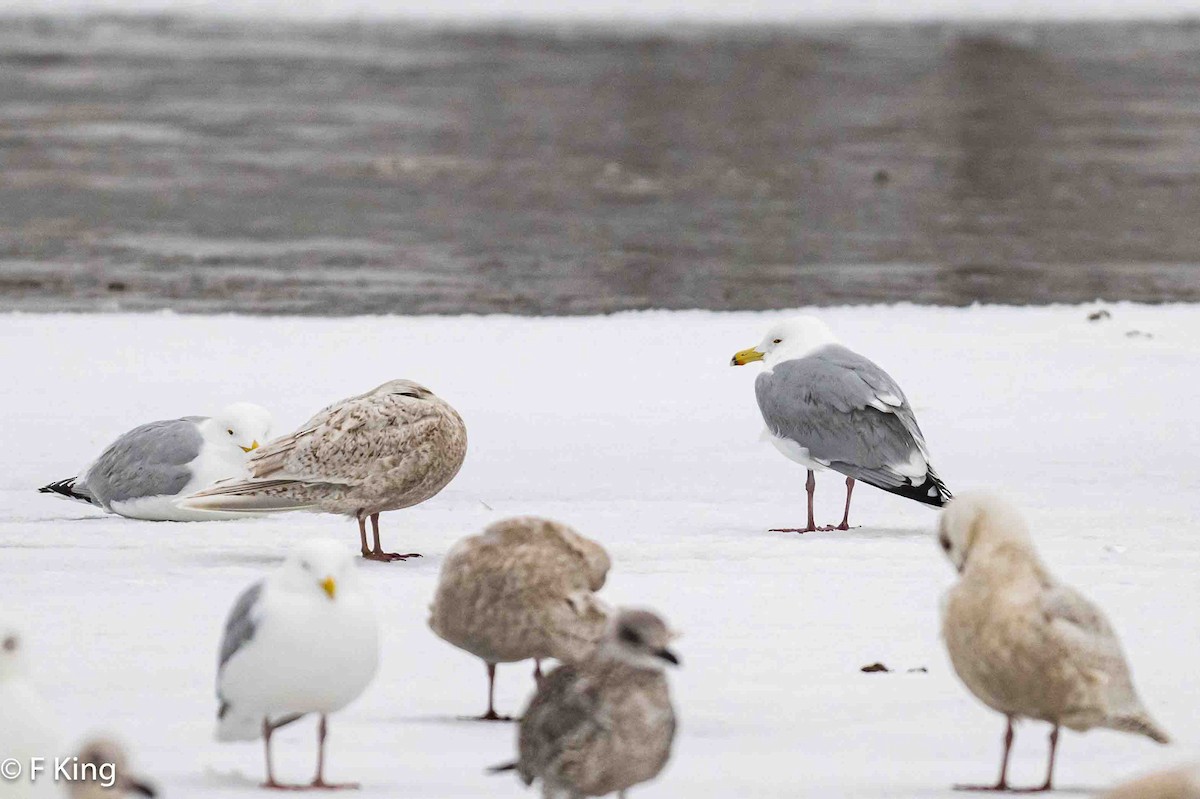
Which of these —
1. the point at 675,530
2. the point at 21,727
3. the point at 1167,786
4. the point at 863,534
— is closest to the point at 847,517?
the point at 863,534

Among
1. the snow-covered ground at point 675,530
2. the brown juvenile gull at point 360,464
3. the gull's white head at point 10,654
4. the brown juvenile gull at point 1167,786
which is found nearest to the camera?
the brown juvenile gull at point 1167,786

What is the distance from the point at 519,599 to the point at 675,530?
7.68 ft

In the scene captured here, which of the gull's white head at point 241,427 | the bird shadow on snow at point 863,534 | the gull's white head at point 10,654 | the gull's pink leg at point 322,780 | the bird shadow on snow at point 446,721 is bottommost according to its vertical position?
the bird shadow on snow at point 863,534

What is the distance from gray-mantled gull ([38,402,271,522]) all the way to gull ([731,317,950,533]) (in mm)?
1881

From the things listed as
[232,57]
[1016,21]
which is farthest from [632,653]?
[1016,21]

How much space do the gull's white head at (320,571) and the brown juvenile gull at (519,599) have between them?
0.60 metres

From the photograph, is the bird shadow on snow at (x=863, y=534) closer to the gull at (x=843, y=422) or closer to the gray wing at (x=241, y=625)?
the gull at (x=843, y=422)

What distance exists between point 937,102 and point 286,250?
11309mm

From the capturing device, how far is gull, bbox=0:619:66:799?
12.8 ft

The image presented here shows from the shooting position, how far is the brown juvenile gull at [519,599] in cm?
504

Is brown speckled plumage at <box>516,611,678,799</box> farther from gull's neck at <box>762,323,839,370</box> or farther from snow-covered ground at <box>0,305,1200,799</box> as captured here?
gull's neck at <box>762,323,839,370</box>

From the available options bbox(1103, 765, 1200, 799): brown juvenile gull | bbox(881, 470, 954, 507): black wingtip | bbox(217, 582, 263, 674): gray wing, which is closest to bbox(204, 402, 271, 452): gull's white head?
bbox(881, 470, 954, 507): black wingtip

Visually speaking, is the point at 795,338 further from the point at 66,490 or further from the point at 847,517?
the point at 66,490

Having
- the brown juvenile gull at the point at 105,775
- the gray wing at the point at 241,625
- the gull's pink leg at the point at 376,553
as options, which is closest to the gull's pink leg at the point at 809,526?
the gull's pink leg at the point at 376,553
